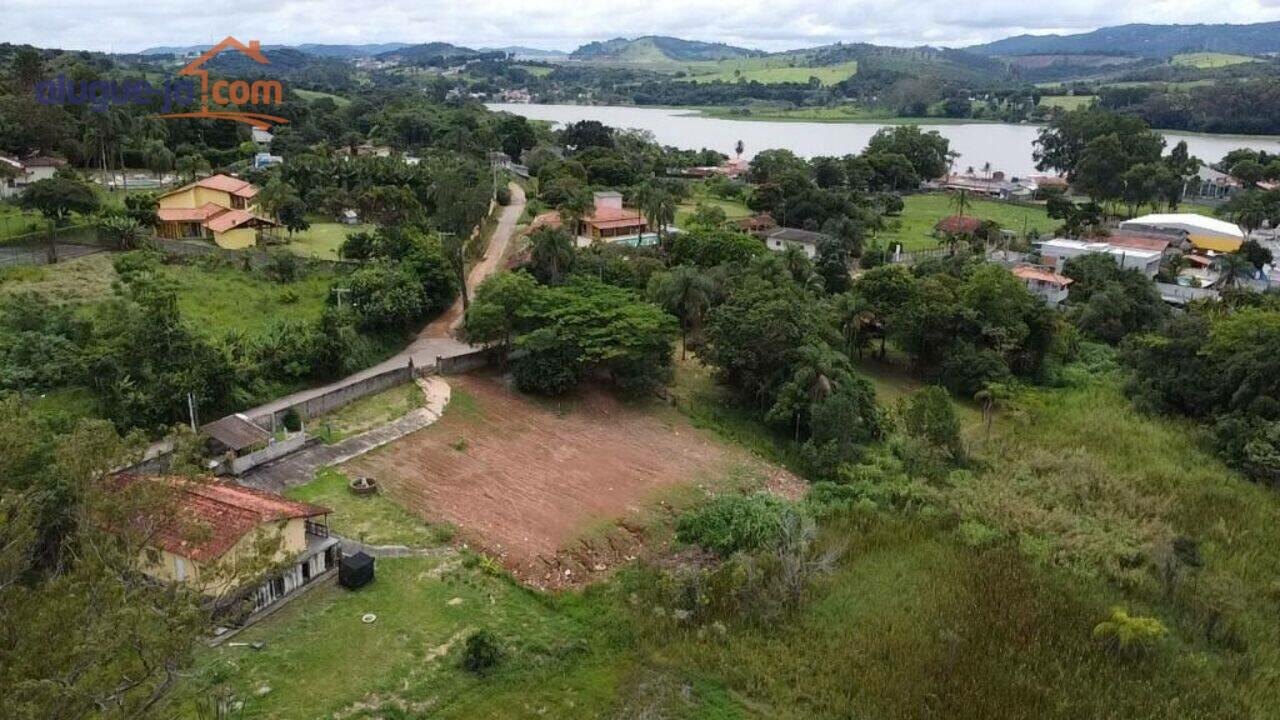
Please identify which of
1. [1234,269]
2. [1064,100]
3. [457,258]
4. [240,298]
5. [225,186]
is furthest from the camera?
[1064,100]

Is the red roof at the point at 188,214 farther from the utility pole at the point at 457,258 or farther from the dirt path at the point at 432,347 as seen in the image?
the utility pole at the point at 457,258

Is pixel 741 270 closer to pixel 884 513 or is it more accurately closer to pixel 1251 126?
pixel 884 513

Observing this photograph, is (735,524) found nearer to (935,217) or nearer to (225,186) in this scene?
(225,186)

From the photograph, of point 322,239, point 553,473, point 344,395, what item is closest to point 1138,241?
point 553,473

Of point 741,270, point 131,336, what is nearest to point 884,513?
point 741,270

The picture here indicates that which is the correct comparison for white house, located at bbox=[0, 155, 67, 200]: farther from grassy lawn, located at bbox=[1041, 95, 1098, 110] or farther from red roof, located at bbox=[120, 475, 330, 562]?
grassy lawn, located at bbox=[1041, 95, 1098, 110]

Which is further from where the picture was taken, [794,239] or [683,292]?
[794,239]
